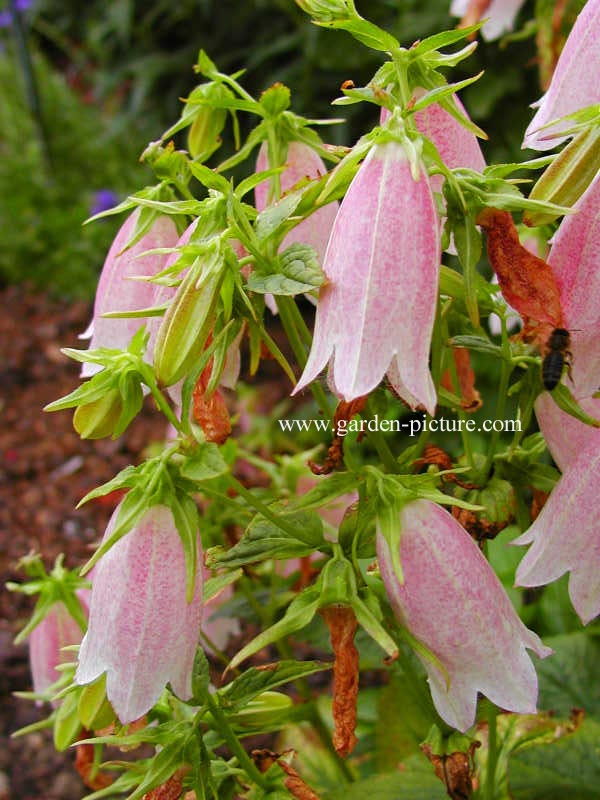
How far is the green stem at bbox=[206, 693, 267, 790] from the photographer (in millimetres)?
753

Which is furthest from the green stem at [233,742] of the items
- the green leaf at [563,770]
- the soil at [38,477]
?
the soil at [38,477]

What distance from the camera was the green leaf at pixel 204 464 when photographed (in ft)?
2.12

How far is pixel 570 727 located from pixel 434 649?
1.56ft

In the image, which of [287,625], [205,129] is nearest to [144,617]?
[287,625]

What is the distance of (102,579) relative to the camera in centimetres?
68

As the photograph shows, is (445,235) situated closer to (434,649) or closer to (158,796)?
(434,649)

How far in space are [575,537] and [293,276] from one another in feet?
0.90

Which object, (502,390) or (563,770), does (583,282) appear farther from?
(563,770)

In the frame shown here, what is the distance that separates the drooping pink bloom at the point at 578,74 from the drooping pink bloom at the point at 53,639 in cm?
61

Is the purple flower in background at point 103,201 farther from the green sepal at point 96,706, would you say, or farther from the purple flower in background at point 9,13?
the green sepal at point 96,706

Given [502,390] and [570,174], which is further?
[502,390]

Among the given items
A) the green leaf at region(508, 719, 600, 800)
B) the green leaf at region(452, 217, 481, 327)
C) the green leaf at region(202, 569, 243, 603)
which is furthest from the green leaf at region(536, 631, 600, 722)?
the green leaf at region(452, 217, 481, 327)

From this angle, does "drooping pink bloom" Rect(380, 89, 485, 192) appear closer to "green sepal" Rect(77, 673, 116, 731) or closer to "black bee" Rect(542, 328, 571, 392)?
"black bee" Rect(542, 328, 571, 392)

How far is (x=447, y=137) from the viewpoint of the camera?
74 centimetres
